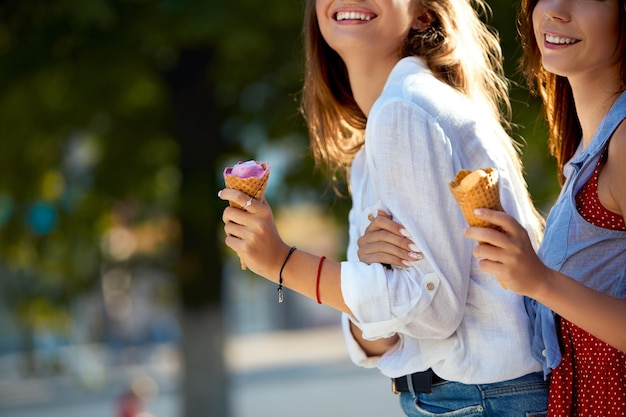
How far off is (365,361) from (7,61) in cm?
539

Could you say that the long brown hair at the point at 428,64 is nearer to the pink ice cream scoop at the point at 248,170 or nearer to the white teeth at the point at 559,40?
the white teeth at the point at 559,40

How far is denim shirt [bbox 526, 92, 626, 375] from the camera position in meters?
2.08

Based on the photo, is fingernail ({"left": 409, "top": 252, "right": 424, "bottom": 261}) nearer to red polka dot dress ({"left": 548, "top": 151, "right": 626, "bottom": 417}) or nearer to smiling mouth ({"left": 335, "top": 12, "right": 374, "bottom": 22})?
red polka dot dress ({"left": 548, "top": 151, "right": 626, "bottom": 417})

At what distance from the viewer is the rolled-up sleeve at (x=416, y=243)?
2158 millimetres

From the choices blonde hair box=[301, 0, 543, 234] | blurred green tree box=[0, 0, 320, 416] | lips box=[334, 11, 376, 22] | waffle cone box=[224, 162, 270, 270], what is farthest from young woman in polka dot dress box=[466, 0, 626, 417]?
blurred green tree box=[0, 0, 320, 416]

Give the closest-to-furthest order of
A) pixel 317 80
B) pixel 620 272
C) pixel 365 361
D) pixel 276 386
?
pixel 620 272 → pixel 365 361 → pixel 317 80 → pixel 276 386

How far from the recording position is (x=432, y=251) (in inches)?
85.6

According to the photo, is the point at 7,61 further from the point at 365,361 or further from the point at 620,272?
the point at 620,272

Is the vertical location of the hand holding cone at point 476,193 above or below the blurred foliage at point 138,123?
below

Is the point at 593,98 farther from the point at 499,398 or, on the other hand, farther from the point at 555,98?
the point at 499,398

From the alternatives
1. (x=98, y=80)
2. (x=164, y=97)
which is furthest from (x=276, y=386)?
Answer: (x=98, y=80)

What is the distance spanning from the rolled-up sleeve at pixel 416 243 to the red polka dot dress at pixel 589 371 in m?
0.24

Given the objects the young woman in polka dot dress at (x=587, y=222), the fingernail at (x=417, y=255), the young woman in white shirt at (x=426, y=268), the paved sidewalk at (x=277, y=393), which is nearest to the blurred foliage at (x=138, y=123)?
the paved sidewalk at (x=277, y=393)

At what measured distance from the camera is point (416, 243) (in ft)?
7.13
